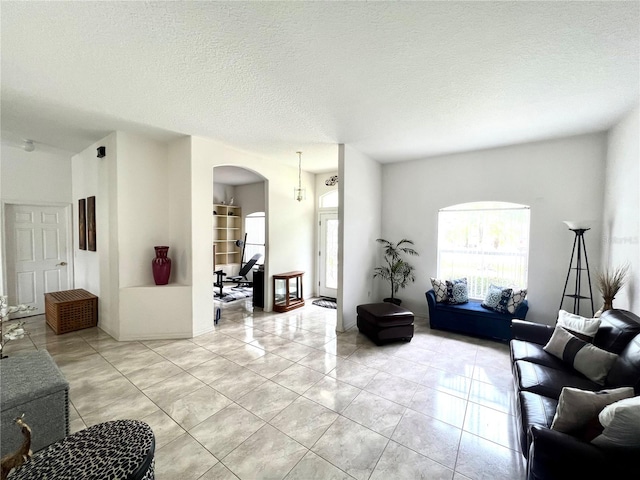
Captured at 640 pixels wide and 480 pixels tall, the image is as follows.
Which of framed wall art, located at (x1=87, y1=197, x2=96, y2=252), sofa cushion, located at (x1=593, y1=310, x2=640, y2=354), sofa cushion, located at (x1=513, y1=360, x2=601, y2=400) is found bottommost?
sofa cushion, located at (x1=513, y1=360, x2=601, y2=400)

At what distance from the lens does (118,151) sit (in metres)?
3.72

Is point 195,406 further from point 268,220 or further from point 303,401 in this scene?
point 268,220

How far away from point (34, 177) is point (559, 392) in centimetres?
781

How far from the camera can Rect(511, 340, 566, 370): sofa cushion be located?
239cm

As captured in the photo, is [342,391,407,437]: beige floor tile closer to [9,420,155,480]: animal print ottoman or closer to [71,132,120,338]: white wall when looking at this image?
[9,420,155,480]: animal print ottoman

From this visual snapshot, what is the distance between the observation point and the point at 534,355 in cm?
252

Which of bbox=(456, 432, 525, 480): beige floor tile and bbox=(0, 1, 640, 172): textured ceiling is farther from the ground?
bbox=(0, 1, 640, 172): textured ceiling

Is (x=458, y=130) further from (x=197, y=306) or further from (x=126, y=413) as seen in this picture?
(x=126, y=413)

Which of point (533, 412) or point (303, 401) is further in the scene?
point (303, 401)

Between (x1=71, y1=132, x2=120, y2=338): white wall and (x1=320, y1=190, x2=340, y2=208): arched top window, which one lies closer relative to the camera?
(x1=71, y1=132, x2=120, y2=338): white wall

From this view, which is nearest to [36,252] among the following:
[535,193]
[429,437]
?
[429,437]

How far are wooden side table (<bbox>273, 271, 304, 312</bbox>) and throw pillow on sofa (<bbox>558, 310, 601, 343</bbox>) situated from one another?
13.2 feet

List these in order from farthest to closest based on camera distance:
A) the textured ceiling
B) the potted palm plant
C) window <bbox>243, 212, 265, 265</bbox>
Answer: window <bbox>243, 212, 265, 265</bbox> < the potted palm plant < the textured ceiling

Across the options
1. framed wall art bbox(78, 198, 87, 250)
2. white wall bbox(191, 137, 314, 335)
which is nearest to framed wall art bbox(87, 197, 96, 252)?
framed wall art bbox(78, 198, 87, 250)
